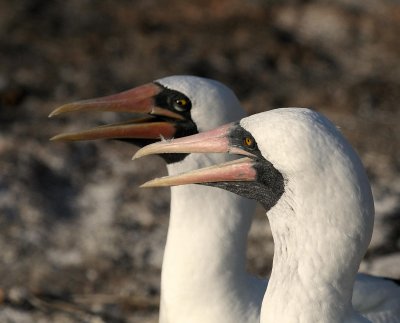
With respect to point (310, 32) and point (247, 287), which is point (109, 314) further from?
point (310, 32)

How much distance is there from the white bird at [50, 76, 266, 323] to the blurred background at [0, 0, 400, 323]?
155 centimetres

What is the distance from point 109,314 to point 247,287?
5.92 feet

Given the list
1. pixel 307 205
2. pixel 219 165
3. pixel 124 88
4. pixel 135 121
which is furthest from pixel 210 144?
pixel 124 88

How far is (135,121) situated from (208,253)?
77 cm

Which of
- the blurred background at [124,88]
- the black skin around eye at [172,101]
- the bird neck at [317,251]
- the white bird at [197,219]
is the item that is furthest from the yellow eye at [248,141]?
the blurred background at [124,88]

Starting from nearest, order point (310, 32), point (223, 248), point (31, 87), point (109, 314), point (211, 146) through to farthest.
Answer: point (211, 146) < point (223, 248) < point (109, 314) < point (31, 87) < point (310, 32)

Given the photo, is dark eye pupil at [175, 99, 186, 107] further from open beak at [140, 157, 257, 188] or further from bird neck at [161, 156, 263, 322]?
open beak at [140, 157, 257, 188]

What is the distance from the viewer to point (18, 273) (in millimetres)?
6375

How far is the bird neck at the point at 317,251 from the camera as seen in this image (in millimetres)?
3146

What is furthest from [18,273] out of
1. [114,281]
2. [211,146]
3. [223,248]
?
[211,146]

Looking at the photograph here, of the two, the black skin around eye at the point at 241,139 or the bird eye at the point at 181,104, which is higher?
the black skin around eye at the point at 241,139

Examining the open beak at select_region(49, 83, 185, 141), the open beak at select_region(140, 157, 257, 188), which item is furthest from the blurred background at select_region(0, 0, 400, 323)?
the open beak at select_region(140, 157, 257, 188)

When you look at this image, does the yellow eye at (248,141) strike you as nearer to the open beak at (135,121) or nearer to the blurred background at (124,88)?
the open beak at (135,121)

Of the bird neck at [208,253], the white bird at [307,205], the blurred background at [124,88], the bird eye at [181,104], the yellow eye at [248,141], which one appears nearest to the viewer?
the white bird at [307,205]
